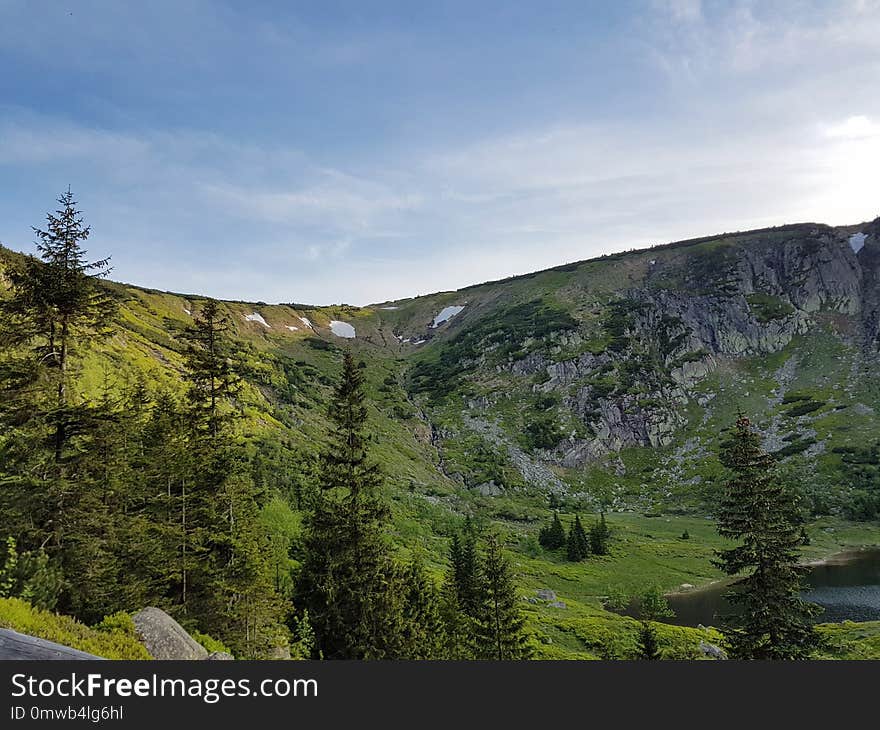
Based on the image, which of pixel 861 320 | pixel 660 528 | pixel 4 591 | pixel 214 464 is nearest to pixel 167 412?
pixel 214 464

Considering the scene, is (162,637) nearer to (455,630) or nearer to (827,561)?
(455,630)

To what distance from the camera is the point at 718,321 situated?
7584 inches

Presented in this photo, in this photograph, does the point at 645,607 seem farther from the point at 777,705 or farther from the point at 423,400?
the point at 423,400

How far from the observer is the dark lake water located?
57688mm

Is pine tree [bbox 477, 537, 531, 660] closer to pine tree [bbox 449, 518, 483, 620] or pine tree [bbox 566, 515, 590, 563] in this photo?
pine tree [bbox 449, 518, 483, 620]

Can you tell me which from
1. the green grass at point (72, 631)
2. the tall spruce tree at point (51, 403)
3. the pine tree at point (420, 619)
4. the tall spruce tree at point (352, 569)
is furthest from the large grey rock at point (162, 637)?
the pine tree at point (420, 619)

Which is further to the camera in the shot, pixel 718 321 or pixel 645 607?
pixel 718 321

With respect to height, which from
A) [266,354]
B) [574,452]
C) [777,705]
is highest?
[266,354]

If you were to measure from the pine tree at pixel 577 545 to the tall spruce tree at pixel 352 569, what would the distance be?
2467 inches

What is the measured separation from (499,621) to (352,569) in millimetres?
9997

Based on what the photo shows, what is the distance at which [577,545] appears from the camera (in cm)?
8206

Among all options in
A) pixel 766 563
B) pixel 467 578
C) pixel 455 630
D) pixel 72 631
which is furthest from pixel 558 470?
pixel 72 631

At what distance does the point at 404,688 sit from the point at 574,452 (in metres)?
138

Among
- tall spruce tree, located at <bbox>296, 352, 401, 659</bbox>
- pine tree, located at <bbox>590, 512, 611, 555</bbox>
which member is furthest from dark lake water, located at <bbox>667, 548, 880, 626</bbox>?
tall spruce tree, located at <bbox>296, 352, 401, 659</bbox>
